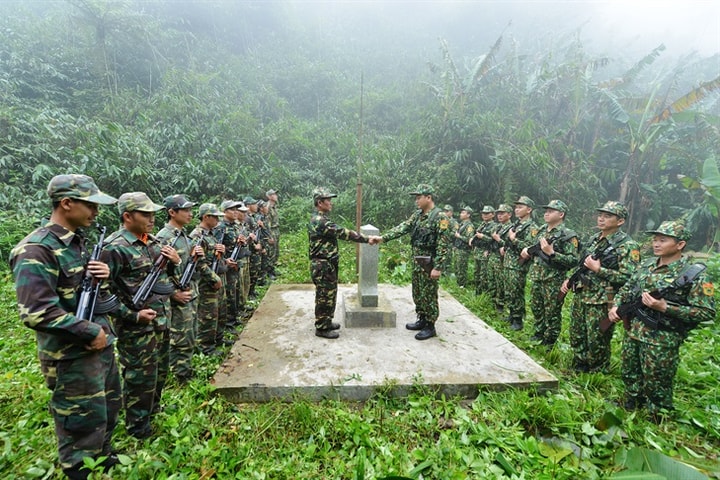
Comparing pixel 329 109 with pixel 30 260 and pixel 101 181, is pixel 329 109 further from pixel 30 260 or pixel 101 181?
pixel 30 260

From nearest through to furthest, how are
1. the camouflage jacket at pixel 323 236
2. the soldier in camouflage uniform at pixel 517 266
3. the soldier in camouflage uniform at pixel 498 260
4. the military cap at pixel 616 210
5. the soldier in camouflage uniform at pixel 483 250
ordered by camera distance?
the military cap at pixel 616 210
the camouflage jacket at pixel 323 236
the soldier in camouflage uniform at pixel 517 266
the soldier in camouflage uniform at pixel 498 260
the soldier in camouflage uniform at pixel 483 250

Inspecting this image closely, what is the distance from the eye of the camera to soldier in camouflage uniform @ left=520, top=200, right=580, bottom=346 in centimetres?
459

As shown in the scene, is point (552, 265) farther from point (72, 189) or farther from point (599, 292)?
point (72, 189)

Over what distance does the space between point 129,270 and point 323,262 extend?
2271 millimetres

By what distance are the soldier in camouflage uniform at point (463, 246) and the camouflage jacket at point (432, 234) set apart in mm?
3561

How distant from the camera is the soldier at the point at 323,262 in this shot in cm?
447

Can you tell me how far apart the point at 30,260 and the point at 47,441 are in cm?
174

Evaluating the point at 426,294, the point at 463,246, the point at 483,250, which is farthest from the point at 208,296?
the point at 463,246

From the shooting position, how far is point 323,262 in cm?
450

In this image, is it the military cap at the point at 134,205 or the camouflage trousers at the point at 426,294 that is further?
the camouflage trousers at the point at 426,294

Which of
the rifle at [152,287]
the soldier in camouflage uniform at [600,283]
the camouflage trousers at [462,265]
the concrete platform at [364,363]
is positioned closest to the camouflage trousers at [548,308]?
the soldier in camouflage uniform at [600,283]

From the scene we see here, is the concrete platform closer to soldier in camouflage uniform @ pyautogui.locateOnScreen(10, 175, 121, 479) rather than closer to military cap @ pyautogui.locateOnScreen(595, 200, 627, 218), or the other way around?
soldier in camouflage uniform @ pyautogui.locateOnScreen(10, 175, 121, 479)

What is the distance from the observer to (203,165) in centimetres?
1195

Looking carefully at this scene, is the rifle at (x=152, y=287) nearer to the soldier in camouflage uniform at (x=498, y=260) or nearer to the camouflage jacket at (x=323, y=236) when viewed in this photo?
the camouflage jacket at (x=323, y=236)
